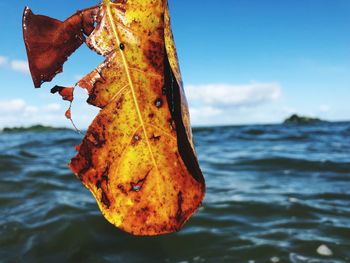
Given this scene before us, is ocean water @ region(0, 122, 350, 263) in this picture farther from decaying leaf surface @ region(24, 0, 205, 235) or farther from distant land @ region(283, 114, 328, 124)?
distant land @ region(283, 114, 328, 124)

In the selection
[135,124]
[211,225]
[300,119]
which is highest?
[300,119]

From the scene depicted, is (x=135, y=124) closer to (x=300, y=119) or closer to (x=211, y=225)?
(x=211, y=225)

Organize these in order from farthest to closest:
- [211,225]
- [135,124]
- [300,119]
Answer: [300,119] → [211,225] → [135,124]

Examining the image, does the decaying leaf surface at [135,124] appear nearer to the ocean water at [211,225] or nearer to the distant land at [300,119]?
the ocean water at [211,225]

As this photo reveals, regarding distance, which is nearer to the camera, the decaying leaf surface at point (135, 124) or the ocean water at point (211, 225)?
the decaying leaf surface at point (135, 124)

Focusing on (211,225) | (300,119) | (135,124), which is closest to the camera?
(135,124)

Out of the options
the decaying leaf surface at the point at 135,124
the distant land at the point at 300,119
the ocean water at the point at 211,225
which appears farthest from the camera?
the distant land at the point at 300,119

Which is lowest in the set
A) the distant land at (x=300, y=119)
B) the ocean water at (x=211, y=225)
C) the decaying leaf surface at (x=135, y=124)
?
the ocean water at (x=211, y=225)

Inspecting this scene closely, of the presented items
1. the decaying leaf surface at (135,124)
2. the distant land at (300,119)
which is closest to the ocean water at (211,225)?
the decaying leaf surface at (135,124)

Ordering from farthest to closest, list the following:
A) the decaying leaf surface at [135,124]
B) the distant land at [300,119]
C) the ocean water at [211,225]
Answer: the distant land at [300,119] < the ocean water at [211,225] < the decaying leaf surface at [135,124]

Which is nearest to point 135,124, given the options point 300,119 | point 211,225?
point 211,225
